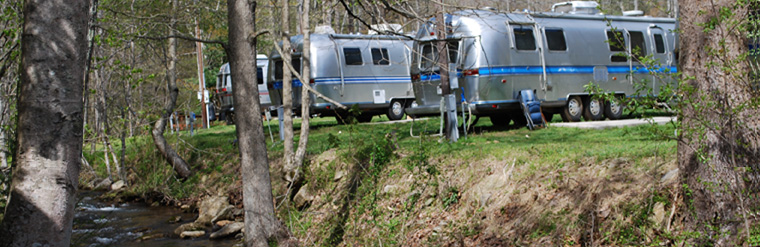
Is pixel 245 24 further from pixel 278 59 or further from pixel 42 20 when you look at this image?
pixel 278 59

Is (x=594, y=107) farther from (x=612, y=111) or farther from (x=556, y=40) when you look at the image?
(x=556, y=40)

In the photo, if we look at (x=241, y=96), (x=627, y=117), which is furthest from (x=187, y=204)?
(x=627, y=117)

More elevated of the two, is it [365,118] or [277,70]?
[277,70]

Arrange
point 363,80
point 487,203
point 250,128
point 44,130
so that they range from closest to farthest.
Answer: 1. point 44,130
2. point 487,203
3. point 250,128
4. point 363,80

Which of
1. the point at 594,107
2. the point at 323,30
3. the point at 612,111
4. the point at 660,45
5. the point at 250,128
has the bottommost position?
the point at 612,111

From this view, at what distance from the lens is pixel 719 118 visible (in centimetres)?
568

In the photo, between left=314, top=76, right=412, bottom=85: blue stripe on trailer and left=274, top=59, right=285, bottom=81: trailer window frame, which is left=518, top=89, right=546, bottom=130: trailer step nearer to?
left=314, top=76, right=412, bottom=85: blue stripe on trailer

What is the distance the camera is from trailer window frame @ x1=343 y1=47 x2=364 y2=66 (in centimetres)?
2077

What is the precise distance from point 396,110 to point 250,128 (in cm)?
1314

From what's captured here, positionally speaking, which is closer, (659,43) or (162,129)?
(162,129)

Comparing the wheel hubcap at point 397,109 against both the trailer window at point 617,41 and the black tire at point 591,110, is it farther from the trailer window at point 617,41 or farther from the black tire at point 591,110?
the trailer window at point 617,41

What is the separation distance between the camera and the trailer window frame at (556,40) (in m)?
16.0

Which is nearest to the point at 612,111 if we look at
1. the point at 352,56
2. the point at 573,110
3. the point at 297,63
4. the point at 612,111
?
the point at 612,111

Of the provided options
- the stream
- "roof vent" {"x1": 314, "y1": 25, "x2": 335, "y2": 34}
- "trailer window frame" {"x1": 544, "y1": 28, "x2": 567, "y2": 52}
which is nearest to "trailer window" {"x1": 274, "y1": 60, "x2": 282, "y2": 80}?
"roof vent" {"x1": 314, "y1": 25, "x2": 335, "y2": 34}
